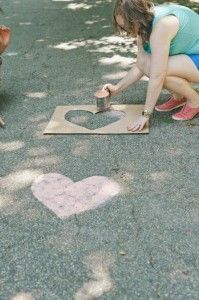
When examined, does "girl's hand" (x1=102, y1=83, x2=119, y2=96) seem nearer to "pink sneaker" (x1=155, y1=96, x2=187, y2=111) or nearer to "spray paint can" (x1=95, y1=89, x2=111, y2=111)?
"spray paint can" (x1=95, y1=89, x2=111, y2=111)

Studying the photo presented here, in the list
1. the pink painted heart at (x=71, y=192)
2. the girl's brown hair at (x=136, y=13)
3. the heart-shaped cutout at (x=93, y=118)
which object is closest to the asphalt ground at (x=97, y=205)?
the pink painted heart at (x=71, y=192)

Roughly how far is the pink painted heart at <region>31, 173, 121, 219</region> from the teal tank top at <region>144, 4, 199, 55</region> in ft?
3.57

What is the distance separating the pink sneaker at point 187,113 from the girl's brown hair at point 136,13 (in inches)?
26.3

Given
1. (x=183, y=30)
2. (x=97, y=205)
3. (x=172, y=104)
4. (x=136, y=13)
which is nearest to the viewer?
(x=97, y=205)

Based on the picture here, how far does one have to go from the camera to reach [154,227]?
2.64 meters

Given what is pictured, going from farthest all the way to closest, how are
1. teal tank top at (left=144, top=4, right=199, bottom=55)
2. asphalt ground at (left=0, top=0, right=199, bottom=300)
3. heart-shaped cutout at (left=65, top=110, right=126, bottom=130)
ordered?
heart-shaped cutout at (left=65, top=110, right=126, bottom=130) < teal tank top at (left=144, top=4, right=199, bottom=55) < asphalt ground at (left=0, top=0, right=199, bottom=300)

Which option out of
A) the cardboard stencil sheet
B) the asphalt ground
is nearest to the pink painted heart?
the asphalt ground

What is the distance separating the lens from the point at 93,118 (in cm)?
392

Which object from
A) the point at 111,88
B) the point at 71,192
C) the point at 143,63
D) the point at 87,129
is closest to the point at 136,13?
the point at 143,63

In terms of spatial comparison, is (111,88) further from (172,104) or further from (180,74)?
(180,74)

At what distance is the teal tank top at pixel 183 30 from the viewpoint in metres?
3.46

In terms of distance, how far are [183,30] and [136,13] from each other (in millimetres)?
367

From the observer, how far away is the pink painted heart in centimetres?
Answer: 284

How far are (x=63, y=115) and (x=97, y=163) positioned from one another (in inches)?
31.9
